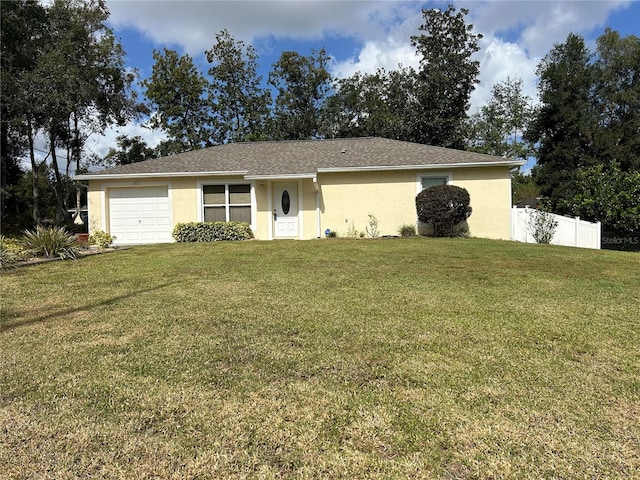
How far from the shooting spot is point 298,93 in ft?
103

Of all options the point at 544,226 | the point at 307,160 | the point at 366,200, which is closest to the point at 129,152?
the point at 307,160

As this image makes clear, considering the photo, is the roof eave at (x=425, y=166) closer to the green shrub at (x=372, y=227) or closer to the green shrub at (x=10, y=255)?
the green shrub at (x=372, y=227)

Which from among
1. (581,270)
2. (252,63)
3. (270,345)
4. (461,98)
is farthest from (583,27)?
(270,345)

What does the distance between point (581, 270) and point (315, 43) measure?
29.0 meters

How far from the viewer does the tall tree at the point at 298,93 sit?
30703mm

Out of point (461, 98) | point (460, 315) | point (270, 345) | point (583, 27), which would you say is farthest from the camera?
point (461, 98)

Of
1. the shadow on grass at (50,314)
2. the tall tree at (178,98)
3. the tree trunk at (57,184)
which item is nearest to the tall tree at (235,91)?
the tall tree at (178,98)

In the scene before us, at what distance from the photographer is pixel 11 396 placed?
2.70 m

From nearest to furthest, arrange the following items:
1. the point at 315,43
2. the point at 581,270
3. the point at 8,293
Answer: the point at 8,293, the point at 581,270, the point at 315,43

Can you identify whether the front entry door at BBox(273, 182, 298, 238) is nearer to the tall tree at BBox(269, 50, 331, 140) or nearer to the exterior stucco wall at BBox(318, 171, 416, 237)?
the exterior stucco wall at BBox(318, 171, 416, 237)

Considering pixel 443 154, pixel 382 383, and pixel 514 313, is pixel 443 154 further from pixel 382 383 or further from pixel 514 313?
pixel 382 383

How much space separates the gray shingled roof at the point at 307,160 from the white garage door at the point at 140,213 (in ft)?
2.58

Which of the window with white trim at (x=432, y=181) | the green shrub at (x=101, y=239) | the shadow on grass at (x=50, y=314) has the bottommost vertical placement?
the shadow on grass at (x=50, y=314)

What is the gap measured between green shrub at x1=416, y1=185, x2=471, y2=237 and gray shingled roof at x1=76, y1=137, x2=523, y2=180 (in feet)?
3.90
